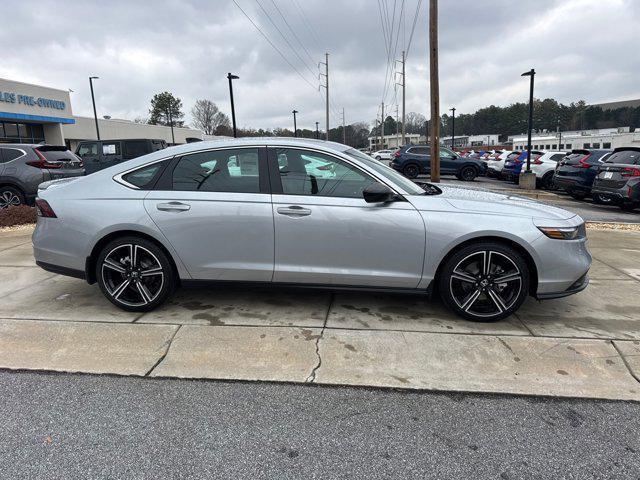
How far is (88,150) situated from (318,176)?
1642 cm

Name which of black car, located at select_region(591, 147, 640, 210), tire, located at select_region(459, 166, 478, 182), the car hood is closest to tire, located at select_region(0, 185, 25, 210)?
the car hood

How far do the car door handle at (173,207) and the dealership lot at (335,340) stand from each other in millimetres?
993

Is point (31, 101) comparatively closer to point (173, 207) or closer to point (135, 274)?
point (135, 274)

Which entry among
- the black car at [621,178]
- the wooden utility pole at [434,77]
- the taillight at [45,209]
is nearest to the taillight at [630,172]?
the black car at [621,178]

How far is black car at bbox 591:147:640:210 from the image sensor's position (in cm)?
1096

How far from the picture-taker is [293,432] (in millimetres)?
2559

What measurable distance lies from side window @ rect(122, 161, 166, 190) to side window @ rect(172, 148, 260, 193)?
0.18 meters

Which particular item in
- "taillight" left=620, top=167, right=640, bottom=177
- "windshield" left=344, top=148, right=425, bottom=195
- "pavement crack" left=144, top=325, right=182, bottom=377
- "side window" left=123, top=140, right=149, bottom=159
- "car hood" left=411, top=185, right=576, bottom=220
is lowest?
"pavement crack" left=144, top=325, right=182, bottom=377

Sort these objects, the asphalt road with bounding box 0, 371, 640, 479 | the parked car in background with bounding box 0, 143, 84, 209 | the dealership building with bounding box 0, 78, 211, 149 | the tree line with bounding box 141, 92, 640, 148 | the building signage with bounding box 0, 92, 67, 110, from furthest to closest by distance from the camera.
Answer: the tree line with bounding box 141, 92, 640, 148 < the dealership building with bounding box 0, 78, 211, 149 < the building signage with bounding box 0, 92, 67, 110 < the parked car in background with bounding box 0, 143, 84, 209 < the asphalt road with bounding box 0, 371, 640, 479

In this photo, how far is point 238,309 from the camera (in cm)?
428

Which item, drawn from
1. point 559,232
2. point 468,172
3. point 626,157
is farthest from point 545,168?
point 559,232

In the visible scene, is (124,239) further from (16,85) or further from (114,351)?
(16,85)

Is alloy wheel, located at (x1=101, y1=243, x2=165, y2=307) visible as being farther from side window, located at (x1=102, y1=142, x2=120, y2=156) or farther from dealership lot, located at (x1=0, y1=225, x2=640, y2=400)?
side window, located at (x1=102, y1=142, x2=120, y2=156)

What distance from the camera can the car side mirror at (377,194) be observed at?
12.1ft
